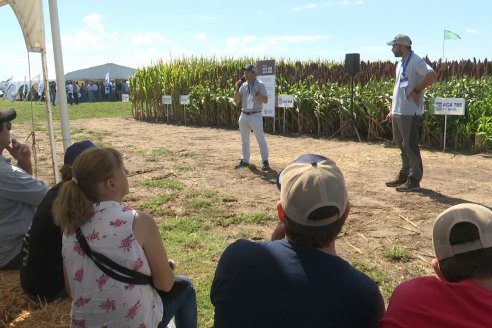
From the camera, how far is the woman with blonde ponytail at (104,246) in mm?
2139

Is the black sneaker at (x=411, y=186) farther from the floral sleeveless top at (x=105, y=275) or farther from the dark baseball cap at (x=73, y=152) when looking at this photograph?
the floral sleeveless top at (x=105, y=275)

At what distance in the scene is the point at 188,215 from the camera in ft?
19.4

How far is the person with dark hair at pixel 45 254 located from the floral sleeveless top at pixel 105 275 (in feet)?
1.57

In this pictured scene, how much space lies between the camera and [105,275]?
214 centimetres

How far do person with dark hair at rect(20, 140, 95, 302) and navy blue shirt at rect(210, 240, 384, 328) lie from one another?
1.37 metres

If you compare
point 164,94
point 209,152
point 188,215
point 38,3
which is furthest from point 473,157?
point 164,94

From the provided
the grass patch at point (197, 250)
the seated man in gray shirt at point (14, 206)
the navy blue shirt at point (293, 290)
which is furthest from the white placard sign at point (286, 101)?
the navy blue shirt at point (293, 290)

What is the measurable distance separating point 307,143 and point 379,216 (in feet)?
20.3

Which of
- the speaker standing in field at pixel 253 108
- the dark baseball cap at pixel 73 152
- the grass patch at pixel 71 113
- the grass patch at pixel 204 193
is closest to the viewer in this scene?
the dark baseball cap at pixel 73 152

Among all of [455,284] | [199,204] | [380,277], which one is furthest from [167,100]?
[455,284]

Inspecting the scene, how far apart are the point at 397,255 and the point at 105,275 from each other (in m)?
3.11

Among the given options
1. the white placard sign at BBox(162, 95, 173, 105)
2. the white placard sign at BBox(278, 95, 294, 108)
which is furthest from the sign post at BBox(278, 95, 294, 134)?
the white placard sign at BBox(162, 95, 173, 105)

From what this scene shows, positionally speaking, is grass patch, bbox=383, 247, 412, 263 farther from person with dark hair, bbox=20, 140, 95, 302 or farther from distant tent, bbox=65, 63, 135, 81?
distant tent, bbox=65, 63, 135, 81

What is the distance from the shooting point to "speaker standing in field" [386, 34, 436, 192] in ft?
20.6
